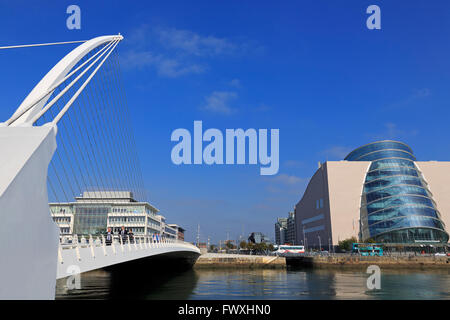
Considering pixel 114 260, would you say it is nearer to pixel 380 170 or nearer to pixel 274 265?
pixel 274 265

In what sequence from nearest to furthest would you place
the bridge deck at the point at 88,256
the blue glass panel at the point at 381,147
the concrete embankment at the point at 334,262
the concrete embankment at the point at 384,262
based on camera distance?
the bridge deck at the point at 88,256
the concrete embankment at the point at 384,262
the concrete embankment at the point at 334,262
the blue glass panel at the point at 381,147

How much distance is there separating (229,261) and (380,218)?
3966 cm

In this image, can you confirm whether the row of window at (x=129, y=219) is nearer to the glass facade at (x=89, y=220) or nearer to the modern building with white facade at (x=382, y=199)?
the glass facade at (x=89, y=220)

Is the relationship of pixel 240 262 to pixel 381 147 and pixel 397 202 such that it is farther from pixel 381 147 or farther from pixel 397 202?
pixel 381 147

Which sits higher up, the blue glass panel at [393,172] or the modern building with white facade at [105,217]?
the blue glass panel at [393,172]

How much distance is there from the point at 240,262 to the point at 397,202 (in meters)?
41.0

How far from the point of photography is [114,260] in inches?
502

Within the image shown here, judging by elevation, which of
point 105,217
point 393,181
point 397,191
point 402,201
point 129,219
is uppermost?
point 393,181

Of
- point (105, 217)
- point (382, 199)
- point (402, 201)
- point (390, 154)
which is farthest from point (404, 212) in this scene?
point (105, 217)

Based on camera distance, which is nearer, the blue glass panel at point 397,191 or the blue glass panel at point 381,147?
the blue glass panel at point 397,191

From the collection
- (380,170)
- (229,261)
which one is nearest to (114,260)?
(229,261)

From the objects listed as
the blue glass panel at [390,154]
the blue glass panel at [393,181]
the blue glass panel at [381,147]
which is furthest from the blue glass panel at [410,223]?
the blue glass panel at [381,147]

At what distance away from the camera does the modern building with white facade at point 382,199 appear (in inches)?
2798

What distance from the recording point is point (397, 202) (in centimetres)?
7312
